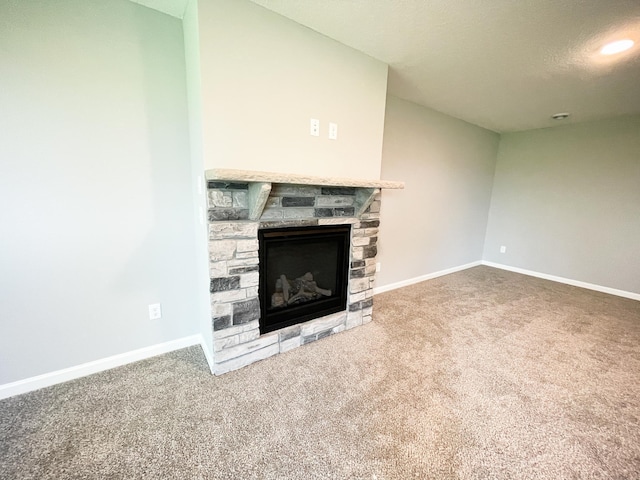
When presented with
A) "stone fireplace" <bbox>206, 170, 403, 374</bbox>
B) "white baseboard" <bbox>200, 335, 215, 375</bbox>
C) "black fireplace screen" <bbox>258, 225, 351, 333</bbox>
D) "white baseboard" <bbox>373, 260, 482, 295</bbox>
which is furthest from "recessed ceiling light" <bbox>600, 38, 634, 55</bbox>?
"white baseboard" <bbox>200, 335, 215, 375</bbox>

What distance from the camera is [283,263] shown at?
6.51ft

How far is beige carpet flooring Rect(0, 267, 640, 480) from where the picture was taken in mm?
1162

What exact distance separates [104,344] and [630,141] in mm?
5943

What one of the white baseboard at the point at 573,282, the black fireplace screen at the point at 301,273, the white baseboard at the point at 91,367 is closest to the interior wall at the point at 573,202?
the white baseboard at the point at 573,282

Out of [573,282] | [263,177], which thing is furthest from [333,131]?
[573,282]

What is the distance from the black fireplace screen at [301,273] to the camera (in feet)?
6.12

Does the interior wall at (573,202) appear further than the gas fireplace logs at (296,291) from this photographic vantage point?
Yes

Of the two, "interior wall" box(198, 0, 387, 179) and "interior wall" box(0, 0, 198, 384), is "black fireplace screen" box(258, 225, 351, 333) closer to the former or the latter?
"interior wall" box(198, 0, 387, 179)

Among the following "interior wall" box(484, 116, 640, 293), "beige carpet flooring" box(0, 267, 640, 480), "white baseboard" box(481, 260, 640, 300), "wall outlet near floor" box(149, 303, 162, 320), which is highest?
"interior wall" box(484, 116, 640, 293)

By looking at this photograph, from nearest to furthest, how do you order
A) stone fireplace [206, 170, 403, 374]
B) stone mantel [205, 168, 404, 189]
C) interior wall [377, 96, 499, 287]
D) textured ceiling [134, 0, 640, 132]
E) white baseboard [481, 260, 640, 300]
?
1. stone mantel [205, 168, 404, 189]
2. textured ceiling [134, 0, 640, 132]
3. stone fireplace [206, 170, 403, 374]
4. interior wall [377, 96, 499, 287]
5. white baseboard [481, 260, 640, 300]

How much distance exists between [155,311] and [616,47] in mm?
3790

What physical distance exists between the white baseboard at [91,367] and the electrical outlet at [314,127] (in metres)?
1.83

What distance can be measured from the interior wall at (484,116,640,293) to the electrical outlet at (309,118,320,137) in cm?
399

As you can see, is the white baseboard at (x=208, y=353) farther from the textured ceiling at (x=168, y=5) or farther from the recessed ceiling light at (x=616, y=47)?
the recessed ceiling light at (x=616, y=47)
